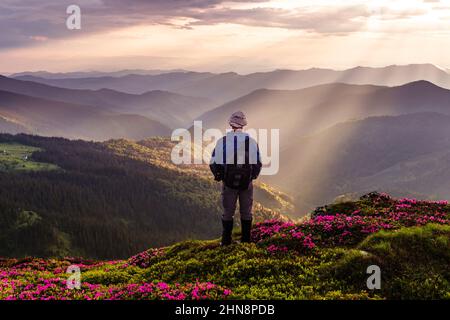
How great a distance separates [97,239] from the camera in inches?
6890

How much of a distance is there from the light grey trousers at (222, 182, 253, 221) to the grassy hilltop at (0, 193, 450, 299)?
151 centimetres

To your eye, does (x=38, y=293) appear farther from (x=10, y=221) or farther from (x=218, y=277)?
(x=10, y=221)

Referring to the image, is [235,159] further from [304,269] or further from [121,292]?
[121,292]

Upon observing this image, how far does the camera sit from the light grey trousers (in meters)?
18.1

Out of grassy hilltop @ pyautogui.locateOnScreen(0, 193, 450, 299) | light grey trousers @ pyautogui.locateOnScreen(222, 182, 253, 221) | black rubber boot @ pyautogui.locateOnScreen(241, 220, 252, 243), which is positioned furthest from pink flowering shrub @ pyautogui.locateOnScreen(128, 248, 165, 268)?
light grey trousers @ pyautogui.locateOnScreen(222, 182, 253, 221)

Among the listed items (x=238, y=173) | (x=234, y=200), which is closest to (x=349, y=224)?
(x=234, y=200)

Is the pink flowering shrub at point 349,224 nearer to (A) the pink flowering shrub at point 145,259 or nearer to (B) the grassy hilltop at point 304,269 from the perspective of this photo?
(B) the grassy hilltop at point 304,269

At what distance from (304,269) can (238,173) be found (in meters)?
4.95

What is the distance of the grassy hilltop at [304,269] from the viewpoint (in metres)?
13.3

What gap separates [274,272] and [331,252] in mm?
3013

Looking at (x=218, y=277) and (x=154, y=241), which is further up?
(x=218, y=277)

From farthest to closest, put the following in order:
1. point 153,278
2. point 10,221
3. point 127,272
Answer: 1. point 10,221
2. point 127,272
3. point 153,278

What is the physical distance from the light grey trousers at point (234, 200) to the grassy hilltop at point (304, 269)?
59.3 inches
